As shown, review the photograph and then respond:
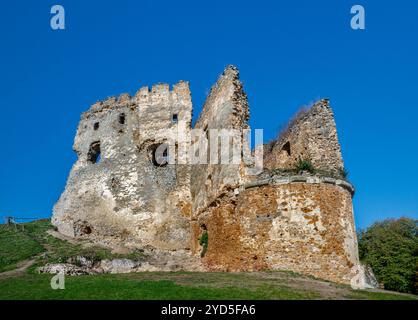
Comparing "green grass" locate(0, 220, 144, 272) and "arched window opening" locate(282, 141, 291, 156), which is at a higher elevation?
"arched window opening" locate(282, 141, 291, 156)

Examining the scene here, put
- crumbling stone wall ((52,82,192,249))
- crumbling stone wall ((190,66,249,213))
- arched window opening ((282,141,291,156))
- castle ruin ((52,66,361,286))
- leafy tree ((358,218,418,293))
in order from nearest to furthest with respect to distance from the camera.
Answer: castle ruin ((52,66,361,286)) → crumbling stone wall ((190,66,249,213)) → arched window opening ((282,141,291,156)) → crumbling stone wall ((52,82,192,249)) → leafy tree ((358,218,418,293))

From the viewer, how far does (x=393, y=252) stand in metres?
35.0

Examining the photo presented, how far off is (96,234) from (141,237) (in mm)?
2595

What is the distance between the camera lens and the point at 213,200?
61.8ft

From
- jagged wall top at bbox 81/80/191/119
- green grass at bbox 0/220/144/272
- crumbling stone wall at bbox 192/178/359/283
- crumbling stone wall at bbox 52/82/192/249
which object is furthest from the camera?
jagged wall top at bbox 81/80/191/119

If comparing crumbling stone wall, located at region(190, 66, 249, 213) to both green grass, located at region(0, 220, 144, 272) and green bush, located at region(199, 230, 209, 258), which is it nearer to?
green bush, located at region(199, 230, 209, 258)

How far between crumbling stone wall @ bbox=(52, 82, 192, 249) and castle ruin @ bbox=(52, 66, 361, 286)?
2.3 inches

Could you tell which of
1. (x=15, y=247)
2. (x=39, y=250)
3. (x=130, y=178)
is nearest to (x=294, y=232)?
(x=39, y=250)

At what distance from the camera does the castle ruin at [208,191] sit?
15750 millimetres

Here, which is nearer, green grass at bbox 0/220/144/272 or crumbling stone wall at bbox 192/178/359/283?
crumbling stone wall at bbox 192/178/359/283

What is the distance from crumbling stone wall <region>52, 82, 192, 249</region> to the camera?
23.4 m

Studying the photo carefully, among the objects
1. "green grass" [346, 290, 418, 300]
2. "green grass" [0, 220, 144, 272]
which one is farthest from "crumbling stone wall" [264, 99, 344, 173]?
"green grass" [0, 220, 144, 272]

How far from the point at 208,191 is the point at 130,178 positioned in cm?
627

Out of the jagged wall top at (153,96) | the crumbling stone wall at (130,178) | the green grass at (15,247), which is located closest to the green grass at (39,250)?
the green grass at (15,247)
